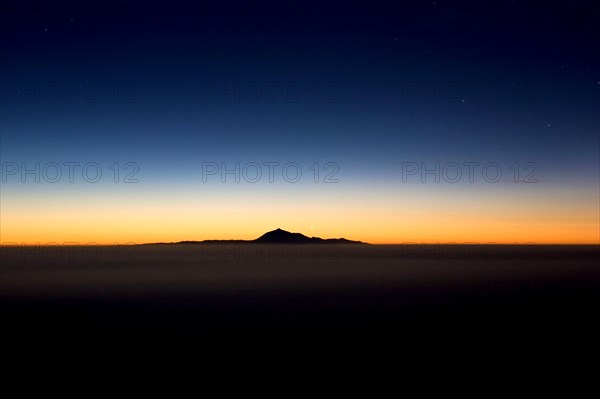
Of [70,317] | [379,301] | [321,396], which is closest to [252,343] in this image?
[321,396]

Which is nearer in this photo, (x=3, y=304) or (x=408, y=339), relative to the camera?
(x=408, y=339)

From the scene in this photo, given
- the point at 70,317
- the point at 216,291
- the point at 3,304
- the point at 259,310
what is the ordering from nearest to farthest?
the point at 70,317
the point at 259,310
the point at 3,304
the point at 216,291

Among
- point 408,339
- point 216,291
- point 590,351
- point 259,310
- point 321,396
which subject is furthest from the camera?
point 216,291

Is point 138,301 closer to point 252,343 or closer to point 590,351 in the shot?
point 252,343

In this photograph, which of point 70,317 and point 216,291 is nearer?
point 70,317

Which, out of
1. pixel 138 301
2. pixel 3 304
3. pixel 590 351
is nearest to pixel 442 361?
pixel 590 351

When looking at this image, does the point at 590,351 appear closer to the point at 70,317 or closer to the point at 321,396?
the point at 321,396

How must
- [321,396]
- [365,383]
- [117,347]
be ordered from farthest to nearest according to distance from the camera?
[117,347] → [365,383] → [321,396]

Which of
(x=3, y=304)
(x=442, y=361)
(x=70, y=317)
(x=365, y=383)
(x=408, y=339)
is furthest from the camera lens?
(x=3, y=304)

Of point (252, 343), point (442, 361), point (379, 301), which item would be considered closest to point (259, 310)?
point (379, 301)
